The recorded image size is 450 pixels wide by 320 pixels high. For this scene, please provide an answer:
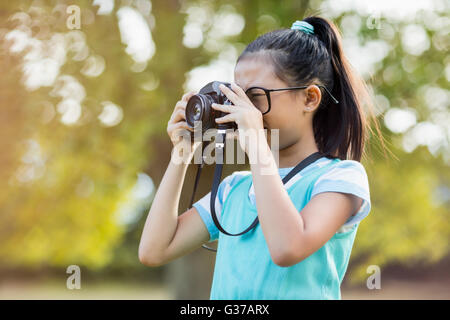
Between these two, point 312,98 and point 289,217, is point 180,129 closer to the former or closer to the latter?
point 312,98

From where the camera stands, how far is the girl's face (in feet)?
5.06

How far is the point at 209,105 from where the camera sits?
1527 millimetres

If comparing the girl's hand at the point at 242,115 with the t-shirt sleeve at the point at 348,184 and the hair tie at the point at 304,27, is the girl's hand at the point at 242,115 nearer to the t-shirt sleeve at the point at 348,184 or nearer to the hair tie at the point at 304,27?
the t-shirt sleeve at the point at 348,184

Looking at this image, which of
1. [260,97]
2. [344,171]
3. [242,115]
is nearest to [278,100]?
[260,97]

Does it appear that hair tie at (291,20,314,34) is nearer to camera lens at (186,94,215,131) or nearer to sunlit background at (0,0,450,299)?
camera lens at (186,94,215,131)

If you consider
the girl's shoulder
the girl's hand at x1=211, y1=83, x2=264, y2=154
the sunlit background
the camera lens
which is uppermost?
the sunlit background

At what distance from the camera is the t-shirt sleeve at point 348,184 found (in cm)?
138

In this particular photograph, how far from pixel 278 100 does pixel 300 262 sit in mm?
470

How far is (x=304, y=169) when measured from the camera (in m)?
1.53

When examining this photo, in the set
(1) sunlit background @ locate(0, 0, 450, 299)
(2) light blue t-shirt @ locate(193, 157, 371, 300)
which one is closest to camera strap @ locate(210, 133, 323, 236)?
(2) light blue t-shirt @ locate(193, 157, 371, 300)

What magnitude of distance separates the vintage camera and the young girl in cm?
5

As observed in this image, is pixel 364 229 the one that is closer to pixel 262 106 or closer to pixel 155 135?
pixel 155 135
